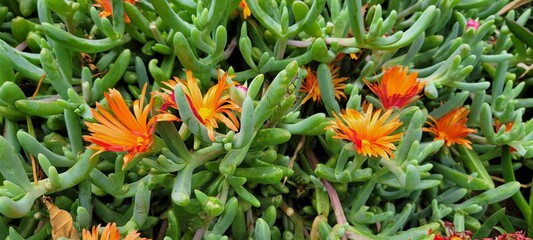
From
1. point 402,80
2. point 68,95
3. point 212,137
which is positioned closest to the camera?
point 212,137

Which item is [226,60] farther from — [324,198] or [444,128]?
[444,128]

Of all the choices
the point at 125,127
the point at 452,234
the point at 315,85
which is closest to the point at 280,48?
the point at 315,85

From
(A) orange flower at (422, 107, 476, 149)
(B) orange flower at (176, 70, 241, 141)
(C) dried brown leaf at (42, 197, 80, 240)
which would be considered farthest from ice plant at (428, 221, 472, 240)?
(C) dried brown leaf at (42, 197, 80, 240)

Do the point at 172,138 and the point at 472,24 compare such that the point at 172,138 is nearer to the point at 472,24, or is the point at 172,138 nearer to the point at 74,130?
the point at 74,130

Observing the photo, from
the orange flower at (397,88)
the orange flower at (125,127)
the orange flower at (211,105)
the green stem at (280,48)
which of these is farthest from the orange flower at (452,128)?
the orange flower at (125,127)

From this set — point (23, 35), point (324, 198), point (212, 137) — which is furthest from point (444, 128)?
point (23, 35)

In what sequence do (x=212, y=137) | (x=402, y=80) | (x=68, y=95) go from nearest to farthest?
(x=212, y=137)
(x=68, y=95)
(x=402, y=80)
